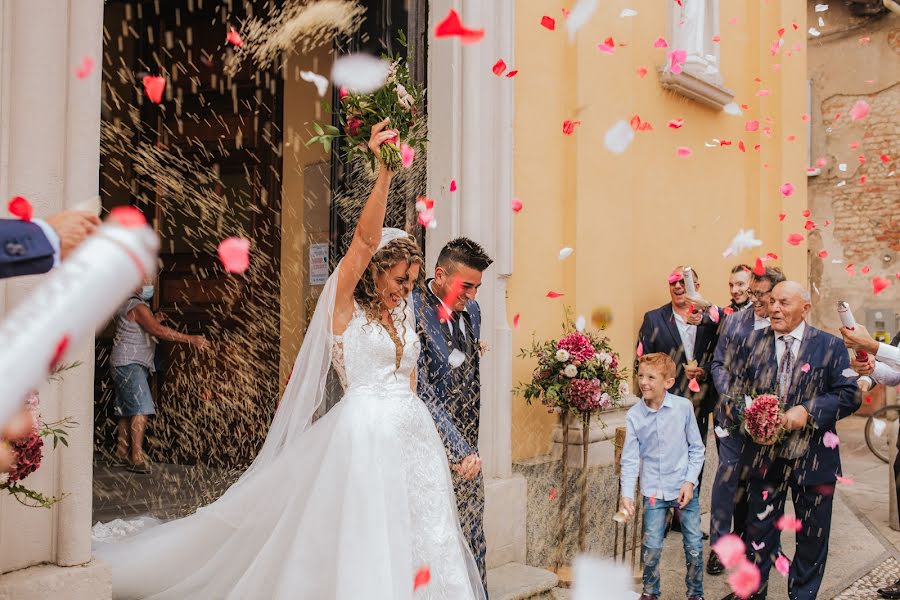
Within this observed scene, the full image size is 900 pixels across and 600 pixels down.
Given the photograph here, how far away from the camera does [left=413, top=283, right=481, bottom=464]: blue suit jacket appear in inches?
152

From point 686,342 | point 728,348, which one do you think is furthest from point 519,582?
point 686,342

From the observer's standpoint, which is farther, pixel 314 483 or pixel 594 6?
pixel 594 6

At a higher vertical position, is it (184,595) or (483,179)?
(483,179)

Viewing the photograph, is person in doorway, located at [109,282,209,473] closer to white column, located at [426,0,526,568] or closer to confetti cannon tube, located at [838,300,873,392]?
white column, located at [426,0,526,568]

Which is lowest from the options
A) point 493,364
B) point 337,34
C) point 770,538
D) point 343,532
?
point 770,538

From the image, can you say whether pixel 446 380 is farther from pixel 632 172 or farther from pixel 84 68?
pixel 632 172

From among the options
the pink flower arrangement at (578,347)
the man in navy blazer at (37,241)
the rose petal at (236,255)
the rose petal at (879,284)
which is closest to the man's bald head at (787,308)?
the pink flower arrangement at (578,347)

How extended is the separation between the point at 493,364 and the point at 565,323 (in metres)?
0.96

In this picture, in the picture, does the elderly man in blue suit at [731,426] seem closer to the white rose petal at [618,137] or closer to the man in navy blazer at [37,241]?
the white rose petal at [618,137]

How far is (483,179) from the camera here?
5312 millimetres

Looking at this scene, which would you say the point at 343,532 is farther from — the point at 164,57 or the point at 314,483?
the point at 164,57

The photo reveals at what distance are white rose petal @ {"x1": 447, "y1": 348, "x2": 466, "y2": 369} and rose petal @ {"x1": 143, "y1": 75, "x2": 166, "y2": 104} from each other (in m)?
4.26

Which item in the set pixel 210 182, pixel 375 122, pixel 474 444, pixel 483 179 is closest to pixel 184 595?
pixel 474 444

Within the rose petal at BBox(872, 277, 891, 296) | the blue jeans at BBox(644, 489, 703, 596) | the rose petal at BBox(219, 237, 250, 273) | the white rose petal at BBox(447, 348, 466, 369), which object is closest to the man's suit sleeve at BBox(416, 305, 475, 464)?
the white rose petal at BBox(447, 348, 466, 369)
